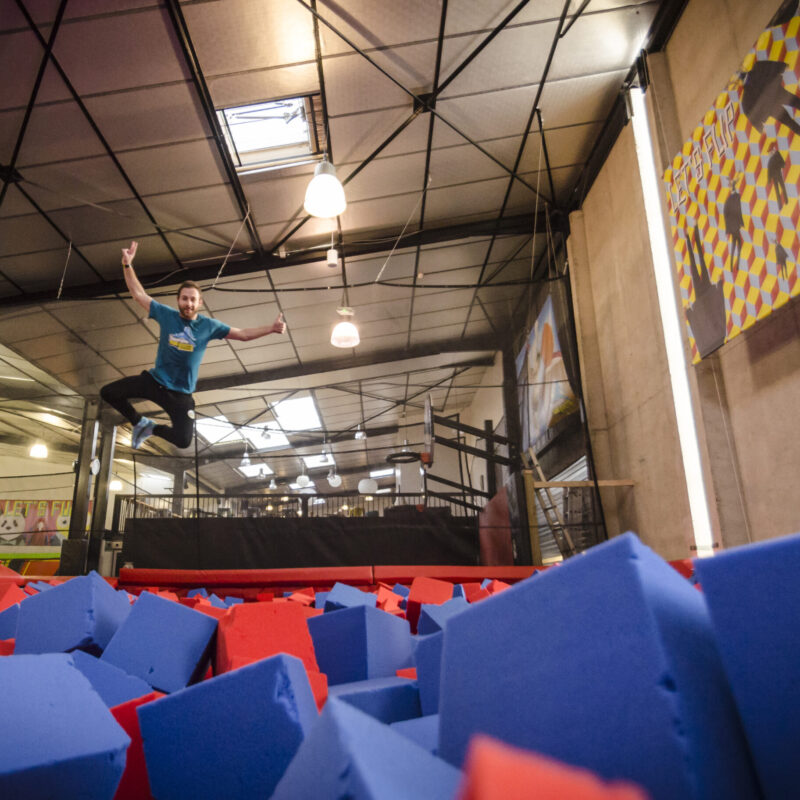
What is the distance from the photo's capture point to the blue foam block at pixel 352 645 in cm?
154

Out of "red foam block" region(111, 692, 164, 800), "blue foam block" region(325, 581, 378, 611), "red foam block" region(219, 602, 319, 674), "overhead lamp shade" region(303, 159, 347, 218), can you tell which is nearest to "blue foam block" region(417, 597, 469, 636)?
"blue foam block" region(325, 581, 378, 611)

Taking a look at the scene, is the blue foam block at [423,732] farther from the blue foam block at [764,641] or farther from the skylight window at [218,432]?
the skylight window at [218,432]

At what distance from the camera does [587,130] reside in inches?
251

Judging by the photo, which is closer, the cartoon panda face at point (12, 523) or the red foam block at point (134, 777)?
the red foam block at point (134, 777)

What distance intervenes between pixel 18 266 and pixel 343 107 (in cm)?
445

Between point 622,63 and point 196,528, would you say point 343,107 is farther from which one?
point 196,528

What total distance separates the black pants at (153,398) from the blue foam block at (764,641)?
4.02 metres

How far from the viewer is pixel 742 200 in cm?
371

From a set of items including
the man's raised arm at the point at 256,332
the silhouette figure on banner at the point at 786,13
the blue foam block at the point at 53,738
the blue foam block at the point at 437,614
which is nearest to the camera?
the blue foam block at the point at 53,738

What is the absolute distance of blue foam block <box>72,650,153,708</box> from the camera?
3.56ft

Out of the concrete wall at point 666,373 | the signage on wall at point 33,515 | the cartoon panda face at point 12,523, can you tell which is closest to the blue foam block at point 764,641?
the concrete wall at point 666,373

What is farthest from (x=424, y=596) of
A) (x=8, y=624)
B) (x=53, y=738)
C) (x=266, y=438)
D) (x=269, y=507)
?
(x=266, y=438)

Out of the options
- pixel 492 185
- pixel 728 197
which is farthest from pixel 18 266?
pixel 728 197

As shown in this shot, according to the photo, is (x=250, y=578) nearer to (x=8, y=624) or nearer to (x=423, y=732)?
(x=8, y=624)
